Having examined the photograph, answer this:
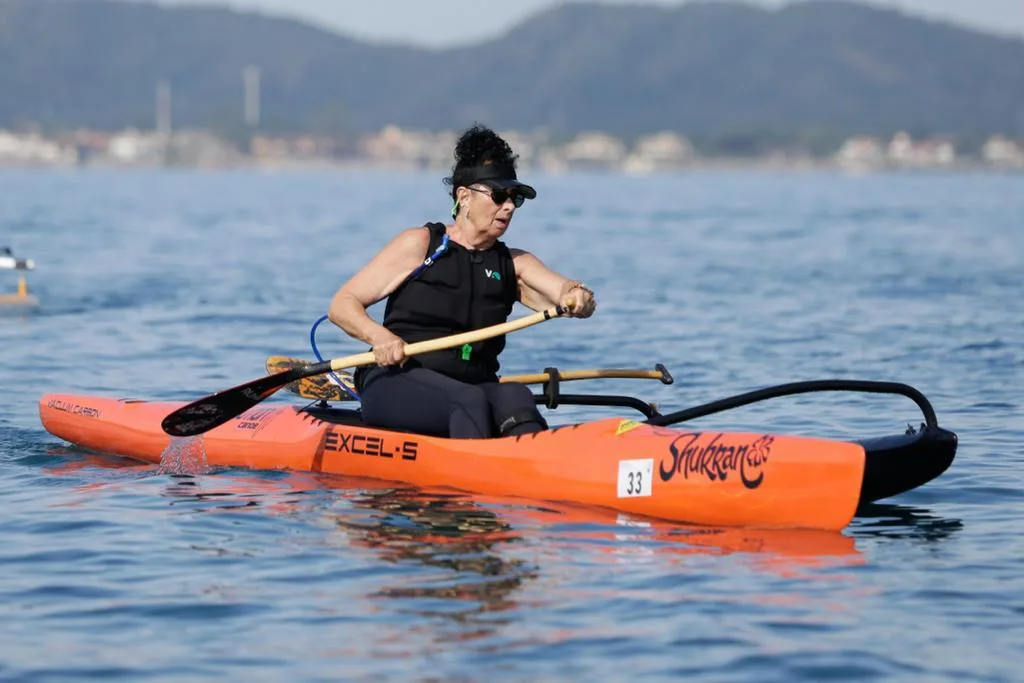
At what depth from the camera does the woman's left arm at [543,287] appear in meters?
8.52

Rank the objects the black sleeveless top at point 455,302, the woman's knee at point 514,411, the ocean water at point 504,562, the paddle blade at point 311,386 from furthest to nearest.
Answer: the paddle blade at point 311,386, the black sleeveless top at point 455,302, the woman's knee at point 514,411, the ocean water at point 504,562

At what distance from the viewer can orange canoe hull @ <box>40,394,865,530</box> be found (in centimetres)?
768

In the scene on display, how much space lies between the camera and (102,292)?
23.9m

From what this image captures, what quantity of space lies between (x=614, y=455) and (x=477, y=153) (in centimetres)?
171

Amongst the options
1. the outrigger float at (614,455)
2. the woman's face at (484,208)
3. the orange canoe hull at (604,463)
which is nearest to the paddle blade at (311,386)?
the outrigger float at (614,455)

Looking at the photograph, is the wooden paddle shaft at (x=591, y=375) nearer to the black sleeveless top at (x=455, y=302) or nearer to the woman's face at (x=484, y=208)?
the black sleeveless top at (x=455, y=302)

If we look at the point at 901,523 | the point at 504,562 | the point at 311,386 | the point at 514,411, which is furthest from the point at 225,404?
the point at 901,523

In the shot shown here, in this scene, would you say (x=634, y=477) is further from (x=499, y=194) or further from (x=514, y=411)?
(x=499, y=194)

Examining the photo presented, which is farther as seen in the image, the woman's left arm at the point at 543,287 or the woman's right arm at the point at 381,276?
the woman's right arm at the point at 381,276

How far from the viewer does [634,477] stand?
26.6ft

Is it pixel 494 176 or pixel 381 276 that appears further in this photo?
pixel 381 276

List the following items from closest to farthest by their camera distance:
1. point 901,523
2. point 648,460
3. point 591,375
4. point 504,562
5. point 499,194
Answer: point 504,562 → point 648,460 → point 901,523 → point 499,194 → point 591,375

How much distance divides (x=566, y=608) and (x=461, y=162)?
2.87m

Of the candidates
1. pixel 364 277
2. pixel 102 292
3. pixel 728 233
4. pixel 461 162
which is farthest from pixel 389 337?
pixel 728 233
